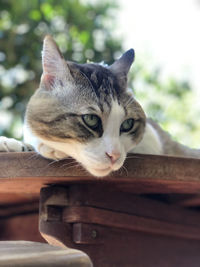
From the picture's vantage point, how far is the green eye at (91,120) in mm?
1062

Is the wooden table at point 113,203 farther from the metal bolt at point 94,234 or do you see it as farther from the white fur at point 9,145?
the white fur at point 9,145

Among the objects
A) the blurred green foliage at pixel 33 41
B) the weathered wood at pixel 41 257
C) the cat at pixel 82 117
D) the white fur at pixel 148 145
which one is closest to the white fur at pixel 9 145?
the cat at pixel 82 117

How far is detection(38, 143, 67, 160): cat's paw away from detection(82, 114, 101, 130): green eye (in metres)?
0.10

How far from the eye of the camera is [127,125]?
1171 mm

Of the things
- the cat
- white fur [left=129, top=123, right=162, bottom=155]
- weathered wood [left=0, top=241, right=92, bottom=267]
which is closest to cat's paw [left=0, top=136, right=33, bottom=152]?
the cat

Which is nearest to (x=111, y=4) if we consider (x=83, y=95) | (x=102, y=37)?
(x=102, y=37)

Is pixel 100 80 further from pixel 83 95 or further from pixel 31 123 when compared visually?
pixel 31 123

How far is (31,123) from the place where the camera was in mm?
1167

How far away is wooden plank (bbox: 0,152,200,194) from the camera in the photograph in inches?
38.0

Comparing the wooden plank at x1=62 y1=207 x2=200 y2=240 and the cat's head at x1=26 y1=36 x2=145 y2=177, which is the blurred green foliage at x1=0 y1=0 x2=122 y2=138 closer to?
the cat's head at x1=26 y1=36 x2=145 y2=177

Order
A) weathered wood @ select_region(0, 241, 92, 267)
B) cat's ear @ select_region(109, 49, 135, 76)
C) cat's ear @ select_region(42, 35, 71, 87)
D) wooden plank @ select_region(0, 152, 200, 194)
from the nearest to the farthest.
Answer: weathered wood @ select_region(0, 241, 92, 267), wooden plank @ select_region(0, 152, 200, 194), cat's ear @ select_region(42, 35, 71, 87), cat's ear @ select_region(109, 49, 135, 76)

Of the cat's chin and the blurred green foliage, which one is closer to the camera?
the cat's chin

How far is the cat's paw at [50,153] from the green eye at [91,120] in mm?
101

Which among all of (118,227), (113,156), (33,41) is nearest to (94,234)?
(118,227)
